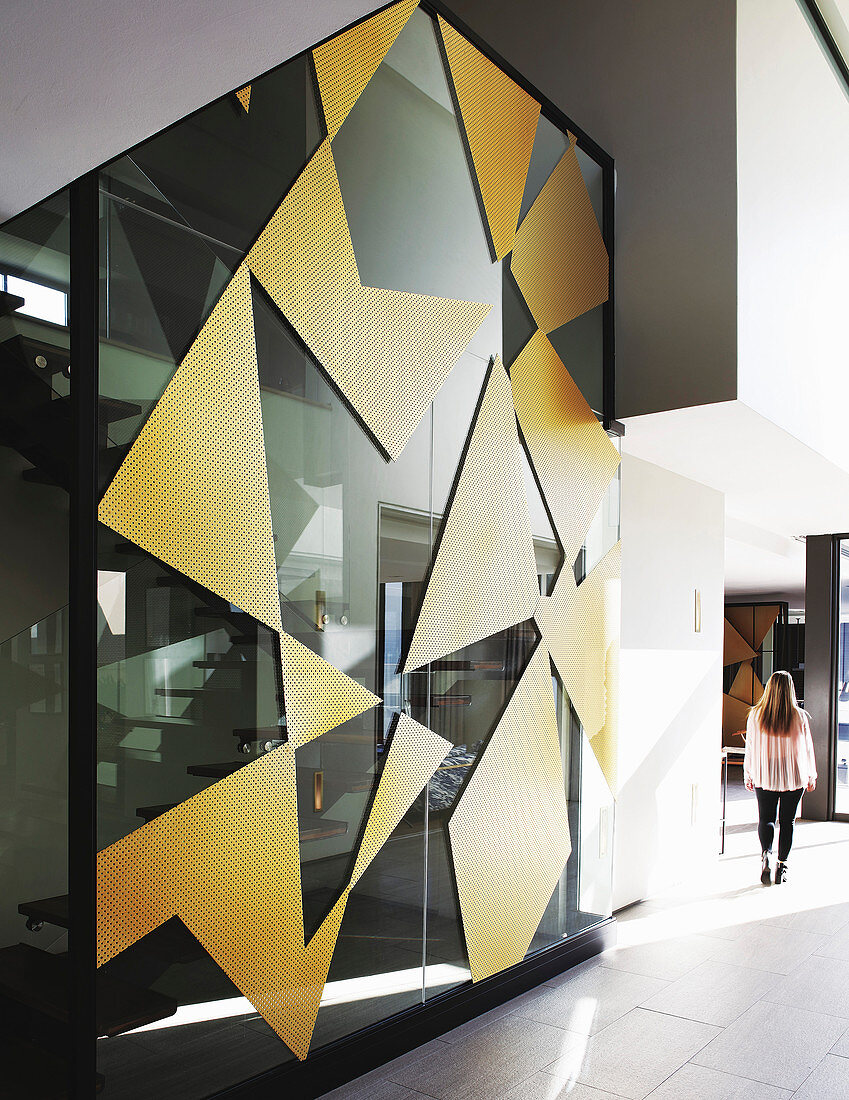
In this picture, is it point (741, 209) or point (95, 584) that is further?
point (741, 209)

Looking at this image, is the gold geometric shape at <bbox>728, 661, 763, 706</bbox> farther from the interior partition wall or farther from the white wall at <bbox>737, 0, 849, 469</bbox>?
the interior partition wall

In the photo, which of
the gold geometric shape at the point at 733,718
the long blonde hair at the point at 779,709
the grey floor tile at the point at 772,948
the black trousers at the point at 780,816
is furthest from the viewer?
the gold geometric shape at the point at 733,718

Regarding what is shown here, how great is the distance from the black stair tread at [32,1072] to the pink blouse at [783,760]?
5.09 m

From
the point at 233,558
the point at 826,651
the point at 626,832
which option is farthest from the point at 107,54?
the point at 826,651

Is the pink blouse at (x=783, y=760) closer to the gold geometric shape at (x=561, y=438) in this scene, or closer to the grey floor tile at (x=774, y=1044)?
the grey floor tile at (x=774, y=1044)

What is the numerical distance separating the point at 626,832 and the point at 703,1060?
2116 millimetres

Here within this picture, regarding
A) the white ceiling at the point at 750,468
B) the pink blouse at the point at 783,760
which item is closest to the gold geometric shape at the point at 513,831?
the white ceiling at the point at 750,468

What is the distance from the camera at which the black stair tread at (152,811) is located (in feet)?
8.39

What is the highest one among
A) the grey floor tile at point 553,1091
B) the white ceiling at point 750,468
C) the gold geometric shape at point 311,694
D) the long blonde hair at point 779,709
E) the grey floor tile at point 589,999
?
the white ceiling at point 750,468

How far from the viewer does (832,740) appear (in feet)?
29.2

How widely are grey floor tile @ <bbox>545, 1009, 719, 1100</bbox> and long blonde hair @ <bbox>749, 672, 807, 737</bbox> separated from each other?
3.10 metres

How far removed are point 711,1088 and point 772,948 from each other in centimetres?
190

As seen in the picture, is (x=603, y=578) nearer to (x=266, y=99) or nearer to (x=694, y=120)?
(x=694, y=120)

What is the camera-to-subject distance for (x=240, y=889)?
9.21 ft
